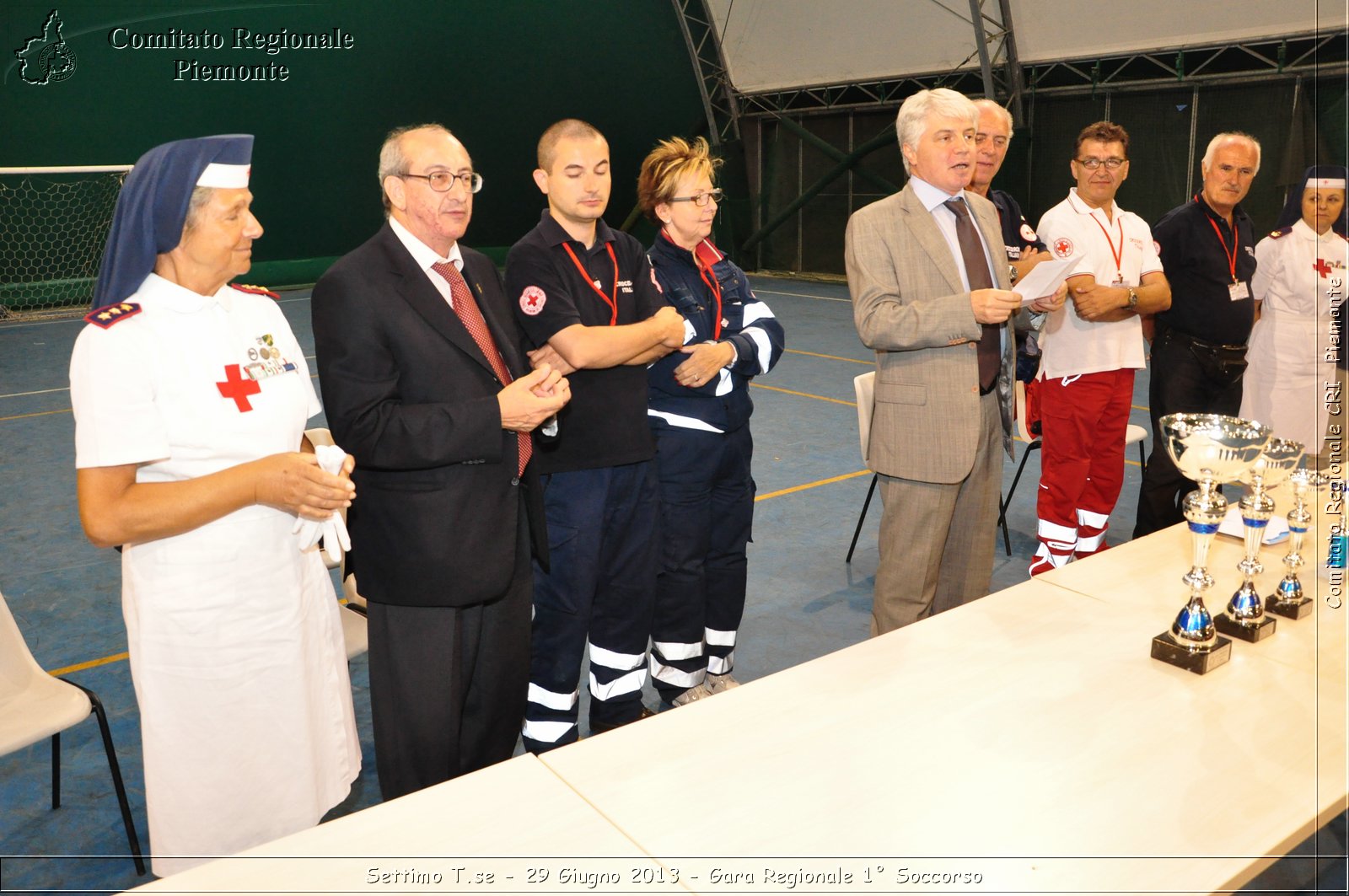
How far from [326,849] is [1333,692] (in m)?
1.69

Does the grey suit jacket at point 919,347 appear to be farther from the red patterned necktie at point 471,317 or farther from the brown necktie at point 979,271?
the red patterned necktie at point 471,317

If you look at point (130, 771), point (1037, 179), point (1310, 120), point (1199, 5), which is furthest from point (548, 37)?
point (130, 771)

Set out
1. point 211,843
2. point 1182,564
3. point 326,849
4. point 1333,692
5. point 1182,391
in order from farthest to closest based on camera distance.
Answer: point 1182,391 → point 1182,564 → point 211,843 → point 1333,692 → point 326,849

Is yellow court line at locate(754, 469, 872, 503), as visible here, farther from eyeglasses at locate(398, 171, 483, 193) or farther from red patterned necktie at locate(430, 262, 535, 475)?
eyeglasses at locate(398, 171, 483, 193)

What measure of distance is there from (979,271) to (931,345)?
346mm

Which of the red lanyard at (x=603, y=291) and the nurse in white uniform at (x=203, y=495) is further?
the red lanyard at (x=603, y=291)

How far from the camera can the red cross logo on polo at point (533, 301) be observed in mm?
2756

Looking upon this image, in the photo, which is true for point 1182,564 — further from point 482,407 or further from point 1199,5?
point 1199,5

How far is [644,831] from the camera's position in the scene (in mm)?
1419

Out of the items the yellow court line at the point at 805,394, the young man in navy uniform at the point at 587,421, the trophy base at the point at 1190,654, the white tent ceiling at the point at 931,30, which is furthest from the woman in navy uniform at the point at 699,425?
the white tent ceiling at the point at 931,30

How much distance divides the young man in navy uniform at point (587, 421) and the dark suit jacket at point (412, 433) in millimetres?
442

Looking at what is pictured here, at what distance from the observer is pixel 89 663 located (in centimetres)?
364

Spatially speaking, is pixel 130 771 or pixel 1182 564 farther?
pixel 130 771

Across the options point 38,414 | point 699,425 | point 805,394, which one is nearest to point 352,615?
point 699,425
